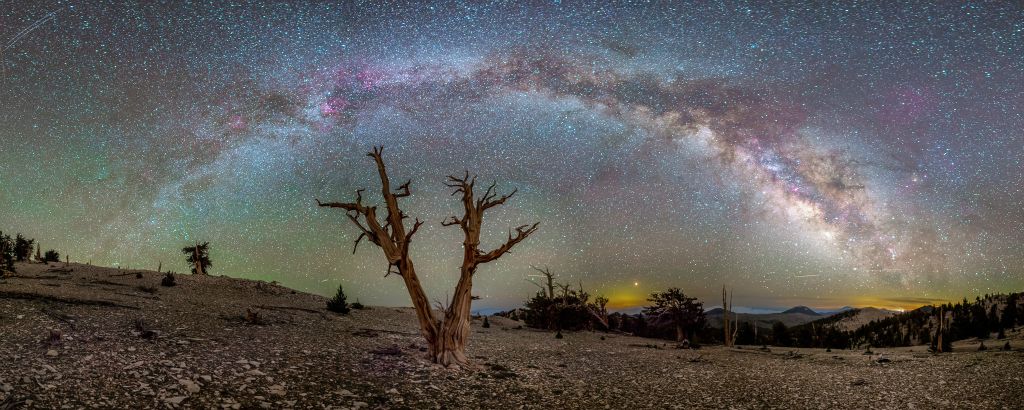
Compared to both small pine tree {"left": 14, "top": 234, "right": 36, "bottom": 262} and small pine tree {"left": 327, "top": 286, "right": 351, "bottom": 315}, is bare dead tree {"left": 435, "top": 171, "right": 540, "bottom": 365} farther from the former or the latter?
small pine tree {"left": 14, "top": 234, "right": 36, "bottom": 262}

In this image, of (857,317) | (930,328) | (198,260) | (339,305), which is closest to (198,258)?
(198,260)

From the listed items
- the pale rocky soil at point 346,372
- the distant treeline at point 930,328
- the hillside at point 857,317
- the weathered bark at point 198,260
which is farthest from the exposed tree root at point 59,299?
the hillside at point 857,317

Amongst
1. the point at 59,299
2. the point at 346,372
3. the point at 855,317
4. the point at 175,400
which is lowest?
the point at 855,317

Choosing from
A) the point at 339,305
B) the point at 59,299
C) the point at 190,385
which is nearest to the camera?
the point at 190,385

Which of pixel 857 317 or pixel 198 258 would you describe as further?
pixel 857 317

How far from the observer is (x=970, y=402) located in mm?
13547

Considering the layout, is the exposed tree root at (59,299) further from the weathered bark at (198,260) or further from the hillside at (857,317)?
the hillside at (857,317)

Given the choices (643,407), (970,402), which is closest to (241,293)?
(643,407)

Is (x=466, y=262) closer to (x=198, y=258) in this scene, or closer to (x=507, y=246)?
(x=507, y=246)

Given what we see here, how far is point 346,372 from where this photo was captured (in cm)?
1232

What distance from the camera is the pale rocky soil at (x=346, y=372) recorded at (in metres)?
9.56

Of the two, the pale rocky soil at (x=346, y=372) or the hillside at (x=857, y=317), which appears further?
the hillside at (x=857, y=317)

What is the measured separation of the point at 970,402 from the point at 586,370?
10.3m

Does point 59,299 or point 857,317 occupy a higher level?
point 59,299
